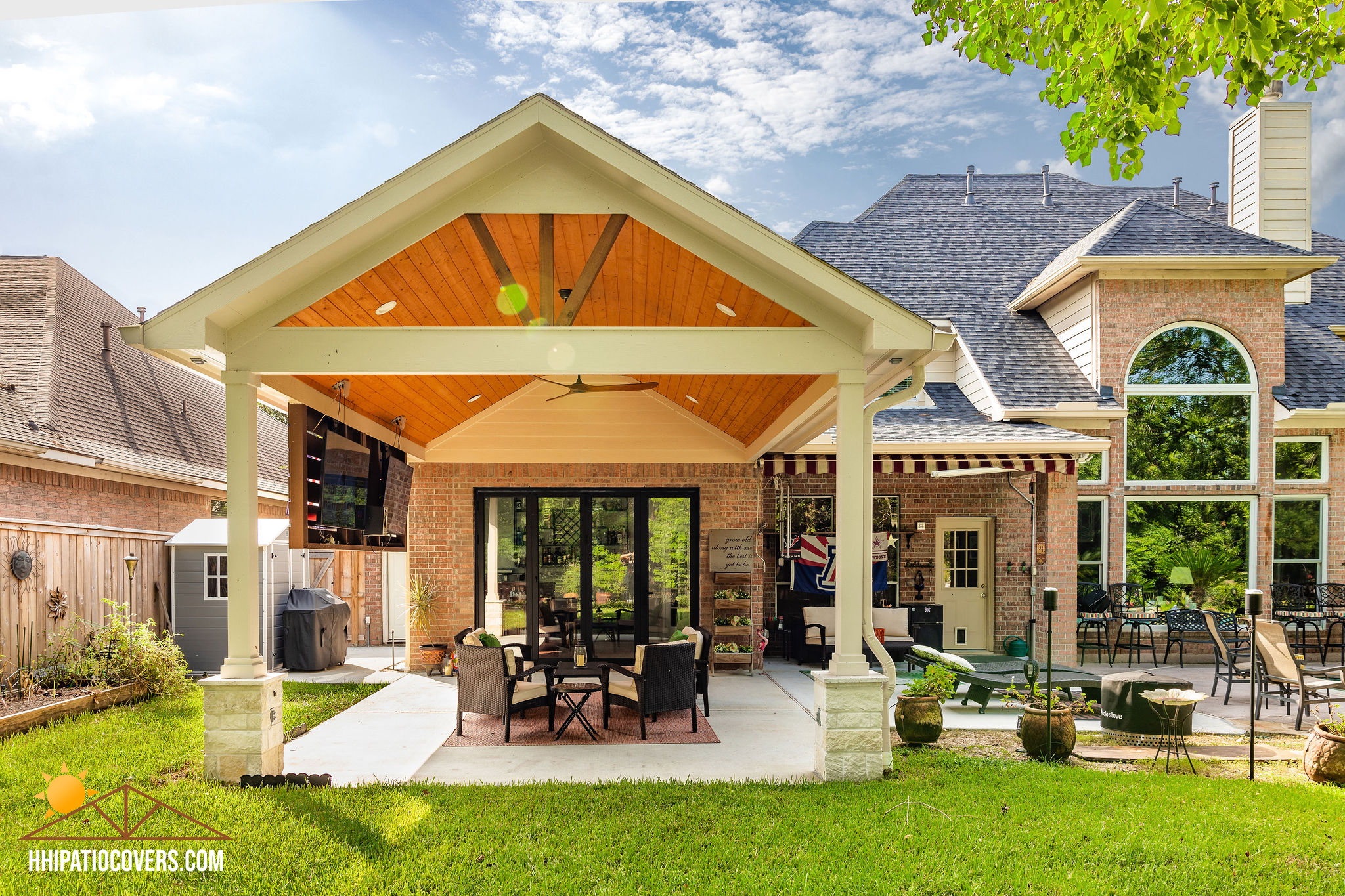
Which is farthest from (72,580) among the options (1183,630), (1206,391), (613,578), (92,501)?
(1206,391)

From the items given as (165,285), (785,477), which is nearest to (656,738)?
(785,477)

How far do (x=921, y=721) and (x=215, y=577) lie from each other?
9.46m

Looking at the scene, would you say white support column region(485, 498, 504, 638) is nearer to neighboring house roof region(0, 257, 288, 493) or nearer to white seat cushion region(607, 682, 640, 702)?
neighboring house roof region(0, 257, 288, 493)

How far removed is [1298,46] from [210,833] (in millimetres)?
7205

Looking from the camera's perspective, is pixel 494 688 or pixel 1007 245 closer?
pixel 494 688

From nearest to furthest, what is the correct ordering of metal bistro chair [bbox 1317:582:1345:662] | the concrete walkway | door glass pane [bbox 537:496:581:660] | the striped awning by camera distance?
the concrete walkway
the striped awning
door glass pane [bbox 537:496:581:660]
metal bistro chair [bbox 1317:582:1345:662]

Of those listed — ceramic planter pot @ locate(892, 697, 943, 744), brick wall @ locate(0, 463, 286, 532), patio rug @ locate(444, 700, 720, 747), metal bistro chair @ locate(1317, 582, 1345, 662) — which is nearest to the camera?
ceramic planter pot @ locate(892, 697, 943, 744)

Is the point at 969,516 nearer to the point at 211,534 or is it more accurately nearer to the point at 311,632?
the point at 311,632

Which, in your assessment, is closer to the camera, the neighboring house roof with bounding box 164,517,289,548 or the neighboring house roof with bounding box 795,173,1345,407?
the neighboring house roof with bounding box 164,517,289,548

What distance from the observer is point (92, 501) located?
33.8 feet

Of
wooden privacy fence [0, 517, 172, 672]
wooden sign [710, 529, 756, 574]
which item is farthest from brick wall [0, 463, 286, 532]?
wooden sign [710, 529, 756, 574]

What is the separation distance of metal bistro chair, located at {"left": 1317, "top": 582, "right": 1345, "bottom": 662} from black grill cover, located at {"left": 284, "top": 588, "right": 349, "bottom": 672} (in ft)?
45.2

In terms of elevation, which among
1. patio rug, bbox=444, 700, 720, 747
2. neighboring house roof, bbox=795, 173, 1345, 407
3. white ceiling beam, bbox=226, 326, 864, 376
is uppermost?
neighboring house roof, bbox=795, 173, 1345, 407

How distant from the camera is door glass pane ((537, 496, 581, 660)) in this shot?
10883mm
